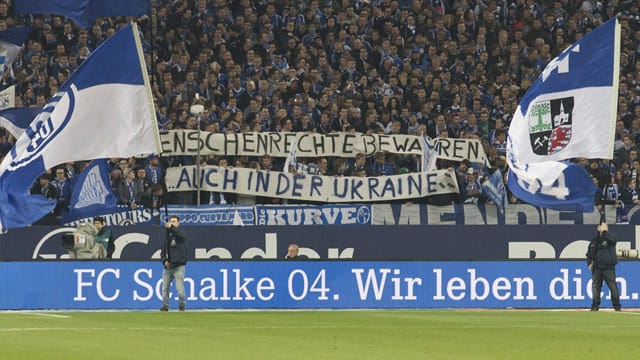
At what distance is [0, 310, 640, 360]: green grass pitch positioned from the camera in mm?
17031

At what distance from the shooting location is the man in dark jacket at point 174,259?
27125 millimetres

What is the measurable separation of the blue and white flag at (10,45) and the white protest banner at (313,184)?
13.5ft

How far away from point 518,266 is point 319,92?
678cm

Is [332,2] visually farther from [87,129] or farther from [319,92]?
[87,129]

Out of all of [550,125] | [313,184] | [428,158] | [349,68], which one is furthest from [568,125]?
[349,68]

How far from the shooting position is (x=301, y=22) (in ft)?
118

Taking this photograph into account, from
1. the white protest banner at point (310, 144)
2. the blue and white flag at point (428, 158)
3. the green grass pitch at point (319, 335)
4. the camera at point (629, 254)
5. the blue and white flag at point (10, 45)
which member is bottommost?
the green grass pitch at point (319, 335)

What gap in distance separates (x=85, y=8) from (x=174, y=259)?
4.96m

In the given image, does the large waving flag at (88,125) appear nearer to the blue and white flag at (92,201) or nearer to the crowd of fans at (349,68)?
the blue and white flag at (92,201)

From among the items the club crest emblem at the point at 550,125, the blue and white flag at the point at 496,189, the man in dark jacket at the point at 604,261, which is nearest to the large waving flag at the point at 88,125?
the club crest emblem at the point at 550,125

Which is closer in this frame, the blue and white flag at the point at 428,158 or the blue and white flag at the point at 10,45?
the blue and white flag at the point at 10,45

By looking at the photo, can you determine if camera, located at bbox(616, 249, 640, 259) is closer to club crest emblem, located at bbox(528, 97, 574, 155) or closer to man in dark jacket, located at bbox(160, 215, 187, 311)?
club crest emblem, located at bbox(528, 97, 574, 155)

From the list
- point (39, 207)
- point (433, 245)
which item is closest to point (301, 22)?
point (433, 245)

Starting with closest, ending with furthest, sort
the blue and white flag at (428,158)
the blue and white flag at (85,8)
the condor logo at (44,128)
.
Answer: the condor logo at (44,128)
the blue and white flag at (85,8)
the blue and white flag at (428,158)
